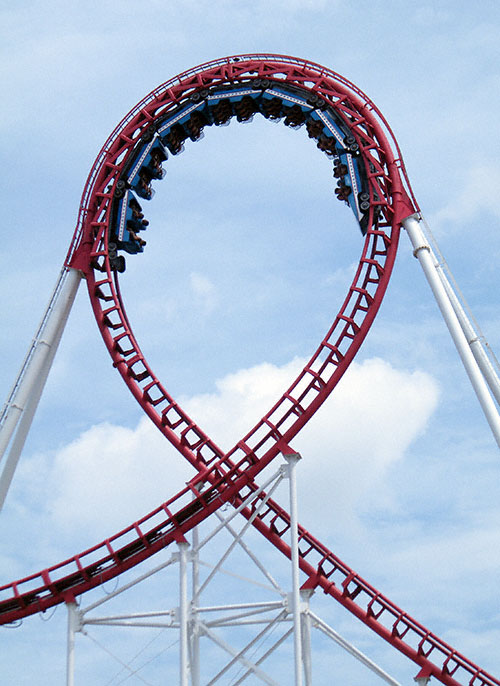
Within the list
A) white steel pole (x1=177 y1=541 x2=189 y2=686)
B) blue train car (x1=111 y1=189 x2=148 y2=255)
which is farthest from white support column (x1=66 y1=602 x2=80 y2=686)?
blue train car (x1=111 y1=189 x2=148 y2=255)

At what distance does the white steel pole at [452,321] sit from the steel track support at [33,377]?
288 inches

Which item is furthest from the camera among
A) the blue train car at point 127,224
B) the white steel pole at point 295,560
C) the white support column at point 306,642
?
the blue train car at point 127,224

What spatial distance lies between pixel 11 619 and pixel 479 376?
10504 mm

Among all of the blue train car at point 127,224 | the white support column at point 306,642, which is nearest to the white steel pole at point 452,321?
the white support column at point 306,642

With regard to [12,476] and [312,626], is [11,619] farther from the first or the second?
[312,626]

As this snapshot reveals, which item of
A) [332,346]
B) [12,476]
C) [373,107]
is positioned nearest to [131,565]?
[12,476]

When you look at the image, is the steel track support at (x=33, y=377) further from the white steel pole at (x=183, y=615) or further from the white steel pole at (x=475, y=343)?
the white steel pole at (x=475, y=343)

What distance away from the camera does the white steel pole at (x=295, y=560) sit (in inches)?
753

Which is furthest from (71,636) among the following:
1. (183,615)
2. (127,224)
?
(127,224)

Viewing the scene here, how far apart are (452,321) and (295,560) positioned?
536 cm

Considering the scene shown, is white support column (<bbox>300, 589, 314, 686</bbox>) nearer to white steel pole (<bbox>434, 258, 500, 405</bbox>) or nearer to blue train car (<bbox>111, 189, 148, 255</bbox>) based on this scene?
white steel pole (<bbox>434, 258, 500, 405</bbox>)

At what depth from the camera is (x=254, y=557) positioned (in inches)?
821

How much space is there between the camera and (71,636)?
69.4ft

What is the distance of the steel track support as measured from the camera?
22844 millimetres
